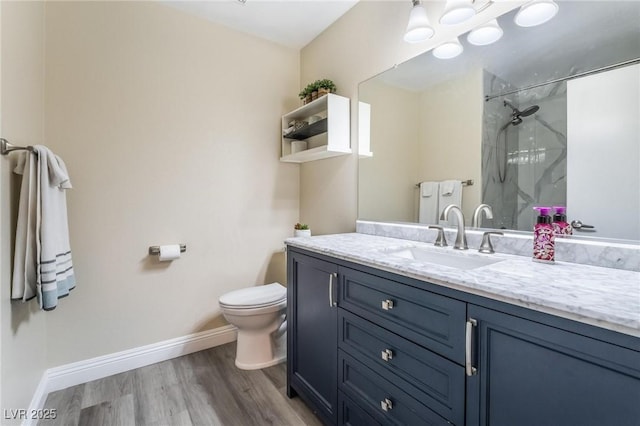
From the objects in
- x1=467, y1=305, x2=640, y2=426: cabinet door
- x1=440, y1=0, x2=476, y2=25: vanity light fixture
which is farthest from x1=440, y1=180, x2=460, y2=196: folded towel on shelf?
x1=467, y1=305, x2=640, y2=426: cabinet door

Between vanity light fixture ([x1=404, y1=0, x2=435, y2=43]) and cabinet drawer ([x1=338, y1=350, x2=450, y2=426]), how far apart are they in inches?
63.2

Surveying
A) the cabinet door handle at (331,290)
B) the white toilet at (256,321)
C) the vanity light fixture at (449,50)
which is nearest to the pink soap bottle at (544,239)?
the cabinet door handle at (331,290)

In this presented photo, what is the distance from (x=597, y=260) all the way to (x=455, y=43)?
117 cm

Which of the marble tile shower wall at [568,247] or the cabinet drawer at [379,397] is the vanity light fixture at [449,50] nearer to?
the marble tile shower wall at [568,247]

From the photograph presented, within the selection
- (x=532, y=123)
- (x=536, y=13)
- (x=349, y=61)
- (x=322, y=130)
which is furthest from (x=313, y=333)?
(x=349, y=61)

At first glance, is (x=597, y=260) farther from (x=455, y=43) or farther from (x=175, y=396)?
(x=175, y=396)

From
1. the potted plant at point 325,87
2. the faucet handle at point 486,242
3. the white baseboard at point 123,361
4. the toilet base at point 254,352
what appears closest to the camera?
the faucet handle at point 486,242

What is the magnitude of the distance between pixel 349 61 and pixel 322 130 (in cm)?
52

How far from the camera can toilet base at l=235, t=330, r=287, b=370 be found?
1.97m

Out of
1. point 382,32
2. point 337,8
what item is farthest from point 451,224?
point 337,8

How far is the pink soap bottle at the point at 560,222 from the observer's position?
1127mm

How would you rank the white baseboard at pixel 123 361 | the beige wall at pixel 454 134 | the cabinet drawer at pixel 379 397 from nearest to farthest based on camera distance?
the cabinet drawer at pixel 379 397
the beige wall at pixel 454 134
the white baseboard at pixel 123 361

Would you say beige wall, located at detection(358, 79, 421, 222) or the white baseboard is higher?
beige wall, located at detection(358, 79, 421, 222)

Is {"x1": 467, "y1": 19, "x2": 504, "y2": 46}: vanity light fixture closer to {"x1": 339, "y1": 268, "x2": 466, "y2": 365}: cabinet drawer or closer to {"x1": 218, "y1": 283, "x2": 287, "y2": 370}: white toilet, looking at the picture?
{"x1": 339, "y1": 268, "x2": 466, "y2": 365}: cabinet drawer
